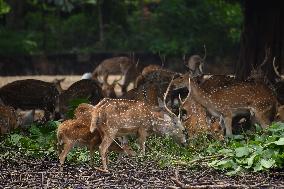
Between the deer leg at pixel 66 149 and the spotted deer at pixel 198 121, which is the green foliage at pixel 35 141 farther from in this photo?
the spotted deer at pixel 198 121

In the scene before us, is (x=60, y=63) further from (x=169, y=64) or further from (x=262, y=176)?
(x=262, y=176)

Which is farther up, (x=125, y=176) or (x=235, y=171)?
(x=235, y=171)

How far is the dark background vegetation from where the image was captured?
22.7m

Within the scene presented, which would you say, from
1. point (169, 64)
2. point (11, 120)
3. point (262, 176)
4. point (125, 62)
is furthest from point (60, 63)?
point (262, 176)

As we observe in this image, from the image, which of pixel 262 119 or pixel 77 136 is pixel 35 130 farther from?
pixel 262 119

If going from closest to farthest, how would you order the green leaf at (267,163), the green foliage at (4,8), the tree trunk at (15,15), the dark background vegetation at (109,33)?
the green leaf at (267,163) < the dark background vegetation at (109,33) < the green foliage at (4,8) < the tree trunk at (15,15)

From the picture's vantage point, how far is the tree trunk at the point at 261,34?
46.6 ft

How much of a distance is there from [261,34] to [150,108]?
16.5ft

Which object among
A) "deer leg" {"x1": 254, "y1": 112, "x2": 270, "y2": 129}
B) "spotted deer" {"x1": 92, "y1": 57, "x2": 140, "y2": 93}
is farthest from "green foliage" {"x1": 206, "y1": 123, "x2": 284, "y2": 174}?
"spotted deer" {"x1": 92, "y1": 57, "x2": 140, "y2": 93}

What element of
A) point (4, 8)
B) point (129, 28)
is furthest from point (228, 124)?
point (4, 8)

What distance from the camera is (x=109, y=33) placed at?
25344mm

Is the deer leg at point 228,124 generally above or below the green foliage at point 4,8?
above

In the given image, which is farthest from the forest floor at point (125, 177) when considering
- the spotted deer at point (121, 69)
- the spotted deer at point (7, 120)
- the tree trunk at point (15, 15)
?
the tree trunk at point (15, 15)

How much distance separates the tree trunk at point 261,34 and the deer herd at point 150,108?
0.92 m
